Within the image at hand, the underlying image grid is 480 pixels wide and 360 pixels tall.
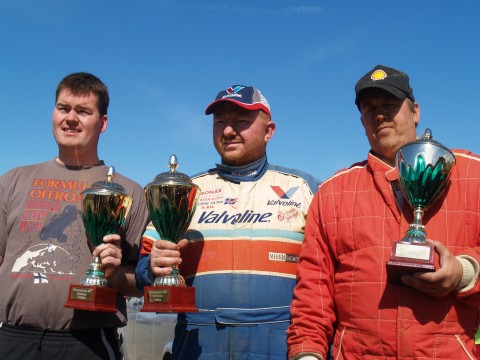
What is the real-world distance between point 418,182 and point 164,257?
135cm

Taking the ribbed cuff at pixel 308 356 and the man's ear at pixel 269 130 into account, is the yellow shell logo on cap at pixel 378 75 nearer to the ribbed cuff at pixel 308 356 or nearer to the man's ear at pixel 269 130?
→ the man's ear at pixel 269 130

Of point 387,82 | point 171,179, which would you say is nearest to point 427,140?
point 387,82

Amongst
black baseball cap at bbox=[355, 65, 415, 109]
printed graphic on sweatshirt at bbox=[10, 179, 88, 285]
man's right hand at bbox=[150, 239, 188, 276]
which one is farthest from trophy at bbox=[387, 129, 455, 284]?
printed graphic on sweatshirt at bbox=[10, 179, 88, 285]

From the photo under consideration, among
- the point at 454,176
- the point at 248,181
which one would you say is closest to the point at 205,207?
the point at 248,181

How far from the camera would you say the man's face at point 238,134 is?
3240 millimetres

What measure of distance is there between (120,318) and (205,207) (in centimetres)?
84

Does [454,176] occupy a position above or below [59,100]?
below

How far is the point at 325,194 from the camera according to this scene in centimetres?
281

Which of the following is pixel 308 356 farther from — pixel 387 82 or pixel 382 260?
pixel 387 82

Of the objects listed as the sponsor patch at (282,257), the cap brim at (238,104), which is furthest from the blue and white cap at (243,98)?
the sponsor patch at (282,257)

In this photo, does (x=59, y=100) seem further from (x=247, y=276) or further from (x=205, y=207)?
(x=247, y=276)

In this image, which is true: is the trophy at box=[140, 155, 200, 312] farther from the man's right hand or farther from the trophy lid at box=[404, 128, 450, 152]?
the trophy lid at box=[404, 128, 450, 152]

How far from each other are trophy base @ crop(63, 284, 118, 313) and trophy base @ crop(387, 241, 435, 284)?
1.55 meters

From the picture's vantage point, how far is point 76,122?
11.0 feet
